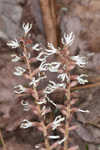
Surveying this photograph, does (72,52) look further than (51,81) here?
Yes

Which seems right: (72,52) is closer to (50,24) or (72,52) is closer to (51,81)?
(50,24)

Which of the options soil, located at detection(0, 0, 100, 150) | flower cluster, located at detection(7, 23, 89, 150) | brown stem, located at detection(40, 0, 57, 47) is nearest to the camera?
flower cluster, located at detection(7, 23, 89, 150)

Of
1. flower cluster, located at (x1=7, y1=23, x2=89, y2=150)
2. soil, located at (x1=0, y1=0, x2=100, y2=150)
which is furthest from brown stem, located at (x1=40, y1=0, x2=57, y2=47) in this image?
flower cluster, located at (x1=7, y1=23, x2=89, y2=150)

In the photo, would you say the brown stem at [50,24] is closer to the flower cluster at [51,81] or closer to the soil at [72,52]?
the soil at [72,52]

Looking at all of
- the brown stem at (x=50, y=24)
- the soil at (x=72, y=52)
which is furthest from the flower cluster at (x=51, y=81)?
the brown stem at (x=50, y=24)

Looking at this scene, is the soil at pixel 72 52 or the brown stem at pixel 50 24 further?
the brown stem at pixel 50 24

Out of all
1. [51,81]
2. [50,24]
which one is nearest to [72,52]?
[50,24]

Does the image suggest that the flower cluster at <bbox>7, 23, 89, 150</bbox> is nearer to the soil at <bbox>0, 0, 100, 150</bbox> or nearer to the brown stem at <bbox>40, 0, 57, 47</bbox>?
the soil at <bbox>0, 0, 100, 150</bbox>

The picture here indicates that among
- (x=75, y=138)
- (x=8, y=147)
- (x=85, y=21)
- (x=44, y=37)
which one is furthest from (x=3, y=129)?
(x=85, y=21)
